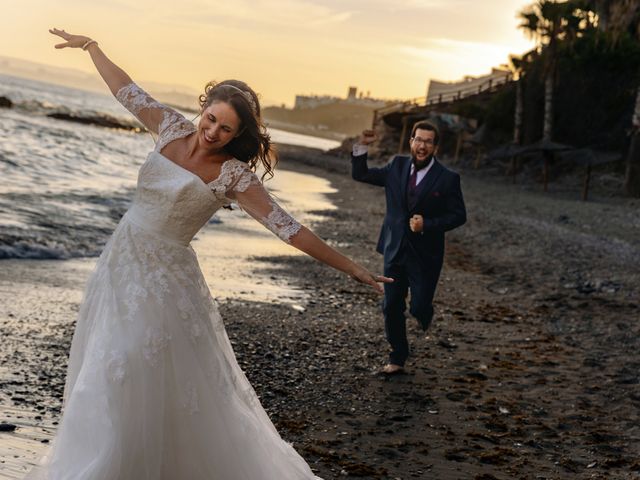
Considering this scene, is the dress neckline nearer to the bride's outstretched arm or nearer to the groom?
the bride's outstretched arm

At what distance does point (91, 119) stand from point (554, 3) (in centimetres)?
4536

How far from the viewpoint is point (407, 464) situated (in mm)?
5059

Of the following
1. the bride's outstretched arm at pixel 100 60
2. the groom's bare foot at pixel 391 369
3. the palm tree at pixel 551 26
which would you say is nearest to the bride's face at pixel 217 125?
the bride's outstretched arm at pixel 100 60

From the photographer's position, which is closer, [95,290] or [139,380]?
[139,380]

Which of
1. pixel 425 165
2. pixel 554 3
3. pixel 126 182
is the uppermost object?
pixel 554 3

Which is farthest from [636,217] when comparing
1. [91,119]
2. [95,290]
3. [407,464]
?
[91,119]

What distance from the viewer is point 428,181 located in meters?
6.74

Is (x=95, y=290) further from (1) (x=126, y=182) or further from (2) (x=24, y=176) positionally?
(1) (x=126, y=182)

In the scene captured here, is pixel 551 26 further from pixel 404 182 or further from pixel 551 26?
pixel 404 182

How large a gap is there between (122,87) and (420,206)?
3289mm

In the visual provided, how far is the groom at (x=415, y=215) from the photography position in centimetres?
664

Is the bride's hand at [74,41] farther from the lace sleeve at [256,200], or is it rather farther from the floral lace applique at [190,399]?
the floral lace applique at [190,399]

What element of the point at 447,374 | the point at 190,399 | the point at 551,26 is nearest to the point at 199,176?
the point at 190,399

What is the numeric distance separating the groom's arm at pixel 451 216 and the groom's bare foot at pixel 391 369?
1.31 metres
